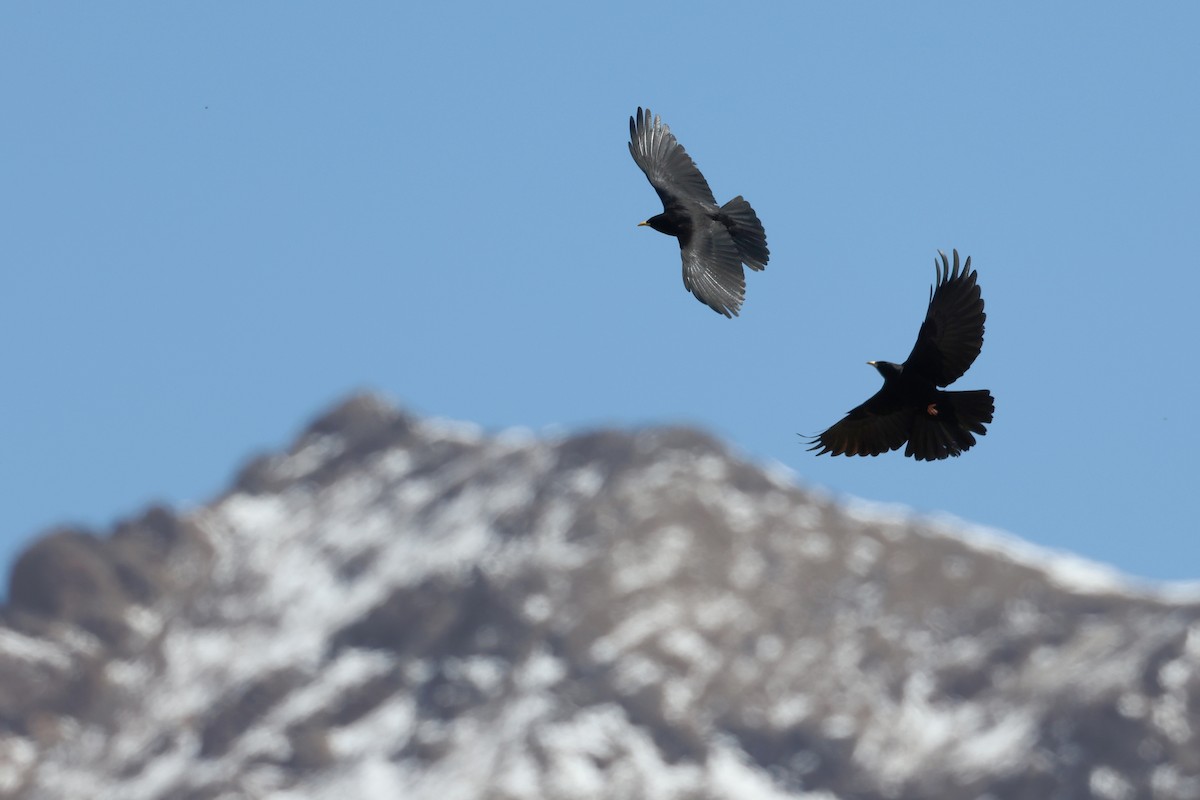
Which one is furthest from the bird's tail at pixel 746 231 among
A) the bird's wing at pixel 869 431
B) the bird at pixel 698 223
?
the bird's wing at pixel 869 431

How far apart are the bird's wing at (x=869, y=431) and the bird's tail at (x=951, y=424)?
0.87ft

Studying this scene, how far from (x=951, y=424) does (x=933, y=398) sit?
1.38ft

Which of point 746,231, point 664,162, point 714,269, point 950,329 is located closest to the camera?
point 950,329

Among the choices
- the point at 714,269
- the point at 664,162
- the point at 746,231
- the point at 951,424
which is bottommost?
the point at 951,424

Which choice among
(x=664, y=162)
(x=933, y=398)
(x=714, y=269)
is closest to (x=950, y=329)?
(x=933, y=398)

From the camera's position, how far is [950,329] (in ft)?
81.4

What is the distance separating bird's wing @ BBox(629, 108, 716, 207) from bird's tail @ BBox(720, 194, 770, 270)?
1.13 m

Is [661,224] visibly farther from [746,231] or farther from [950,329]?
[950,329]

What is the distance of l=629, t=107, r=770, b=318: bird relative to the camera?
2947 cm

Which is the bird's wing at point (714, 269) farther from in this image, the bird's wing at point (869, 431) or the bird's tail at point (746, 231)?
the bird's wing at point (869, 431)

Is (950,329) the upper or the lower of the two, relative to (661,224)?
lower

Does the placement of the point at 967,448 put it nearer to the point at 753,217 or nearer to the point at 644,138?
the point at 753,217

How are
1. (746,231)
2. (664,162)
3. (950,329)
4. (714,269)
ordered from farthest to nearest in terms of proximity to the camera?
(664,162)
(746,231)
(714,269)
(950,329)

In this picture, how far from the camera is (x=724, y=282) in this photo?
96.8 feet
